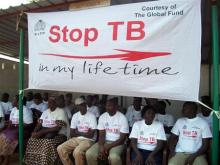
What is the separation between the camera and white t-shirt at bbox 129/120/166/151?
4.54m

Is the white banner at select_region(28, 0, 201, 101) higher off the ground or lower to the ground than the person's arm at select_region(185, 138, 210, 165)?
higher

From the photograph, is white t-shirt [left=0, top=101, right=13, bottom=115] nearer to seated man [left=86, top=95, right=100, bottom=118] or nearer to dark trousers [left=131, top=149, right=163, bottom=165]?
seated man [left=86, top=95, right=100, bottom=118]

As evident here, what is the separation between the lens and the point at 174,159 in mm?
4254

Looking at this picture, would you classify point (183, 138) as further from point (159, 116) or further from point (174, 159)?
point (159, 116)

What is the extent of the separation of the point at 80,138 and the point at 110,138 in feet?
1.84

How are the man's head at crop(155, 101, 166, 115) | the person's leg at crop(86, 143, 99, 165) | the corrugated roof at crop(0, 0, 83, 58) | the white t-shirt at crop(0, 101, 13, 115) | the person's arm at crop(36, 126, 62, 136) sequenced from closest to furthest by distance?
1. the person's leg at crop(86, 143, 99, 165)
2. the corrugated roof at crop(0, 0, 83, 58)
3. the person's arm at crop(36, 126, 62, 136)
4. the man's head at crop(155, 101, 166, 115)
5. the white t-shirt at crop(0, 101, 13, 115)

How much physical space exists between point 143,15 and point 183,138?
182 centimetres

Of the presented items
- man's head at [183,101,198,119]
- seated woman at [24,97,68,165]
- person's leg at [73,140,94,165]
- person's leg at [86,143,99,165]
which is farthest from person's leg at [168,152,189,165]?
seated woman at [24,97,68,165]

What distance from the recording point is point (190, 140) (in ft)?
14.4

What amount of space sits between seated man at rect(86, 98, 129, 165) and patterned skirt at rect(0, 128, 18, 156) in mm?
1716

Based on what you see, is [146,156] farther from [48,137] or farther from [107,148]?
[48,137]

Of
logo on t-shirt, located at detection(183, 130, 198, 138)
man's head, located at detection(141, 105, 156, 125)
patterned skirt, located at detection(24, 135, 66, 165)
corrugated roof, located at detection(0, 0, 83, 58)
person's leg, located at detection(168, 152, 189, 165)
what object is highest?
corrugated roof, located at detection(0, 0, 83, 58)

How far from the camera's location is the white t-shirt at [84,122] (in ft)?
17.4

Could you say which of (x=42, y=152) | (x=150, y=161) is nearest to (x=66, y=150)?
(x=42, y=152)
